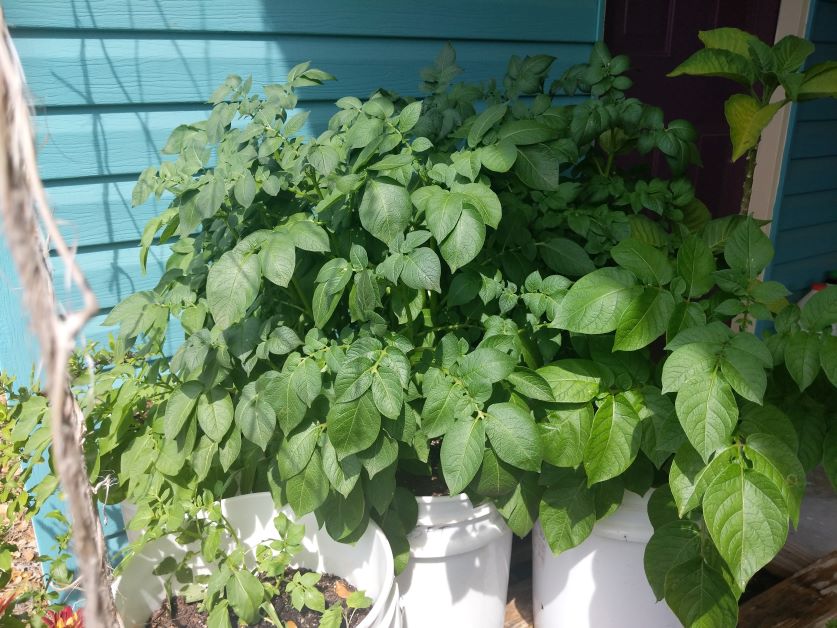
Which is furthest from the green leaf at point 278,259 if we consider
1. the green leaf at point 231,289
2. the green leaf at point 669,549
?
the green leaf at point 669,549

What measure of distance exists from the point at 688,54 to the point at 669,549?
2253mm

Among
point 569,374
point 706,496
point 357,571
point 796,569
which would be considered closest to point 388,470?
point 357,571

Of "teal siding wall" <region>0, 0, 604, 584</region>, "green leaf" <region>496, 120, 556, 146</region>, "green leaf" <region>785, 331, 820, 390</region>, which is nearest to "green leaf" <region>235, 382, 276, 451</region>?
"teal siding wall" <region>0, 0, 604, 584</region>

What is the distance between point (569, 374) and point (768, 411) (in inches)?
14.4

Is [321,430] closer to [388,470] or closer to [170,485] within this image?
[388,470]

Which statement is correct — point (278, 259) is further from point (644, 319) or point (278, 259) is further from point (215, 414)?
point (644, 319)

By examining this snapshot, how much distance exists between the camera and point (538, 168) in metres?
1.35

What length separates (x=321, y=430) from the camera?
1351 millimetres

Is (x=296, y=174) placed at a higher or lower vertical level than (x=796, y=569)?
higher

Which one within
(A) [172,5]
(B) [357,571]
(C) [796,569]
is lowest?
(C) [796,569]

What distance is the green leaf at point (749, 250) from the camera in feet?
4.41

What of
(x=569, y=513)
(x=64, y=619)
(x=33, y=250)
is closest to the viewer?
(x=33, y=250)

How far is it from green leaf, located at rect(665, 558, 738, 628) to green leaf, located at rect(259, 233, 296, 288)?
909 millimetres

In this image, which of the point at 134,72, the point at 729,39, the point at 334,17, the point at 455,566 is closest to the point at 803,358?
the point at 455,566
